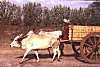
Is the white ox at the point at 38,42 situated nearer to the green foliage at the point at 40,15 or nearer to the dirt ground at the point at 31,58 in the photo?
the dirt ground at the point at 31,58

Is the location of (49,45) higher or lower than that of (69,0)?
lower

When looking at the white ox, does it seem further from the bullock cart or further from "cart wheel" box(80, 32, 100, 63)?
"cart wheel" box(80, 32, 100, 63)

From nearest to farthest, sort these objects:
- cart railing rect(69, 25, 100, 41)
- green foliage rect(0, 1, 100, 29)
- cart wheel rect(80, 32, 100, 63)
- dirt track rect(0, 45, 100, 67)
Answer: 1. dirt track rect(0, 45, 100, 67)
2. cart wheel rect(80, 32, 100, 63)
3. cart railing rect(69, 25, 100, 41)
4. green foliage rect(0, 1, 100, 29)

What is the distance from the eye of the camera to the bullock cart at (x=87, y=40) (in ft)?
44.1

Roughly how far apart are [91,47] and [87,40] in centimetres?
30

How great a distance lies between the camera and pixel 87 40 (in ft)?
44.5

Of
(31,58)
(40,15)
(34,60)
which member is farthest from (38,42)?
(40,15)

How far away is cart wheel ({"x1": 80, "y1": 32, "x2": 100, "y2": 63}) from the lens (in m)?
13.4

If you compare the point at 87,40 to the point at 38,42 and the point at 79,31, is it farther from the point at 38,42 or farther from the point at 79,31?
the point at 38,42

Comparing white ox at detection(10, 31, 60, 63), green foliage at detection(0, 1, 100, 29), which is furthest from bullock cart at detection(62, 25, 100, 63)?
green foliage at detection(0, 1, 100, 29)

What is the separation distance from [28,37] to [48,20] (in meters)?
5.82

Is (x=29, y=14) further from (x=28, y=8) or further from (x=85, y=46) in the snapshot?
(x=85, y=46)

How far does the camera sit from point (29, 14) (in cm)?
1945

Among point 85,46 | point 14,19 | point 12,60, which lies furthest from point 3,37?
point 85,46
